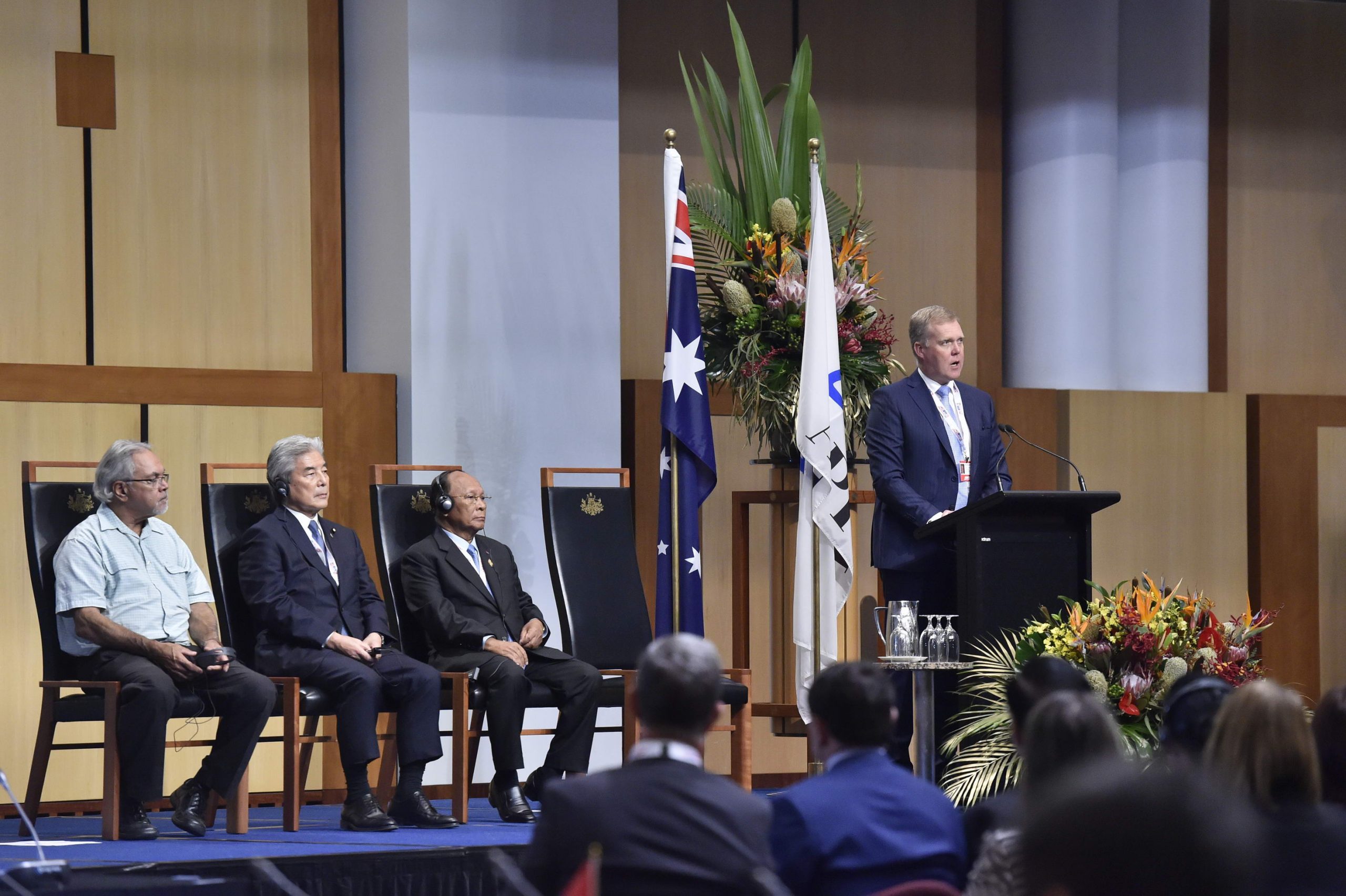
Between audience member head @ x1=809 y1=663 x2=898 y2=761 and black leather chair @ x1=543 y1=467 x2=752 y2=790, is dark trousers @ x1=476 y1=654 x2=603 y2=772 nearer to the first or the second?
black leather chair @ x1=543 y1=467 x2=752 y2=790

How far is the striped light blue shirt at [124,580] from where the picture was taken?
4.76 m

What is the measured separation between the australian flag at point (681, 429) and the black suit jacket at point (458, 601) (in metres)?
0.45

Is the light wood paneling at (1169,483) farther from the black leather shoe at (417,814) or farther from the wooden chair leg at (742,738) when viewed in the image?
the black leather shoe at (417,814)

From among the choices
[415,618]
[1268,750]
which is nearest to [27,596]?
[415,618]

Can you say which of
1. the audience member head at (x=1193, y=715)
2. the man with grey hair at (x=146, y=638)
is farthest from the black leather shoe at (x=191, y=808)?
the audience member head at (x=1193, y=715)

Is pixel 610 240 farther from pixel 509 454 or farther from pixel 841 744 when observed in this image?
pixel 841 744

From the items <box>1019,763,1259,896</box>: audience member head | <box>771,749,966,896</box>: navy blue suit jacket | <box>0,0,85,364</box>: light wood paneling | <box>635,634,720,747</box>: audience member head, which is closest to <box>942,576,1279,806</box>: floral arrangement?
<box>771,749,966,896</box>: navy blue suit jacket

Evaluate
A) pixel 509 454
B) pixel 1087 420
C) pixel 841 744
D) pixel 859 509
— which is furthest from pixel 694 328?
pixel 841 744

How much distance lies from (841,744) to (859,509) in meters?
4.83

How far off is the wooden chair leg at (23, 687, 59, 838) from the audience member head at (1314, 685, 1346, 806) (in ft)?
11.9

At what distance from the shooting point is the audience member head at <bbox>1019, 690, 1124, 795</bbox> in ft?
6.83

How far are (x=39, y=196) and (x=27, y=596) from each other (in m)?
1.49

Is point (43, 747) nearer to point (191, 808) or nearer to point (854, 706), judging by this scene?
point (191, 808)

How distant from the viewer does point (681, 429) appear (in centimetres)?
559
